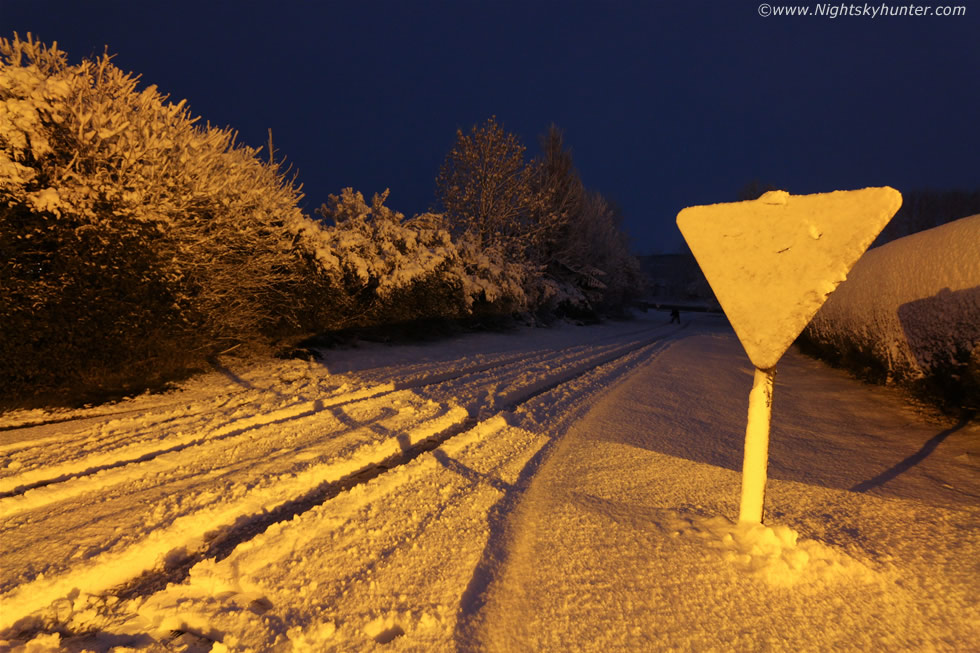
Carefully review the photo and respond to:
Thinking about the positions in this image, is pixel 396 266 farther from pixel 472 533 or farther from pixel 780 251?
pixel 780 251

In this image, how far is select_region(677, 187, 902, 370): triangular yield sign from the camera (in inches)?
78.7

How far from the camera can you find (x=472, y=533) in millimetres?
2637

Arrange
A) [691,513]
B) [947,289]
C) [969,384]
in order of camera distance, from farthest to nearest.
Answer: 1. [947,289]
2. [969,384]
3. [691,513]

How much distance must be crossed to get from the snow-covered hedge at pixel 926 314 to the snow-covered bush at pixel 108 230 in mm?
9945

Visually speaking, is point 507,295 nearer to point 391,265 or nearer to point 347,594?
point 391,265

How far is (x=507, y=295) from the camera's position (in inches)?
655

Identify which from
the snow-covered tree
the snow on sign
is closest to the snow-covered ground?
the snow on sign

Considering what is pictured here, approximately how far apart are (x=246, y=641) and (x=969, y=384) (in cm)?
673

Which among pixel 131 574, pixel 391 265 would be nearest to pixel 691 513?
pixel 131 574

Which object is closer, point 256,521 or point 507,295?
point 256,521

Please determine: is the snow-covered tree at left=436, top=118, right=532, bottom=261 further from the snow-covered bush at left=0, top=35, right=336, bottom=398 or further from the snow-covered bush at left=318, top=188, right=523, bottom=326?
the snow-covered bush at left=0, top=35, right=336, bottom=398

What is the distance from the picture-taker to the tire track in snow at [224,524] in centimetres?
210

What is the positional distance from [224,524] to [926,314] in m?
7.42

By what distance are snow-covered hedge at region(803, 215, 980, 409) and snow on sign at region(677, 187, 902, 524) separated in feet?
13.3
